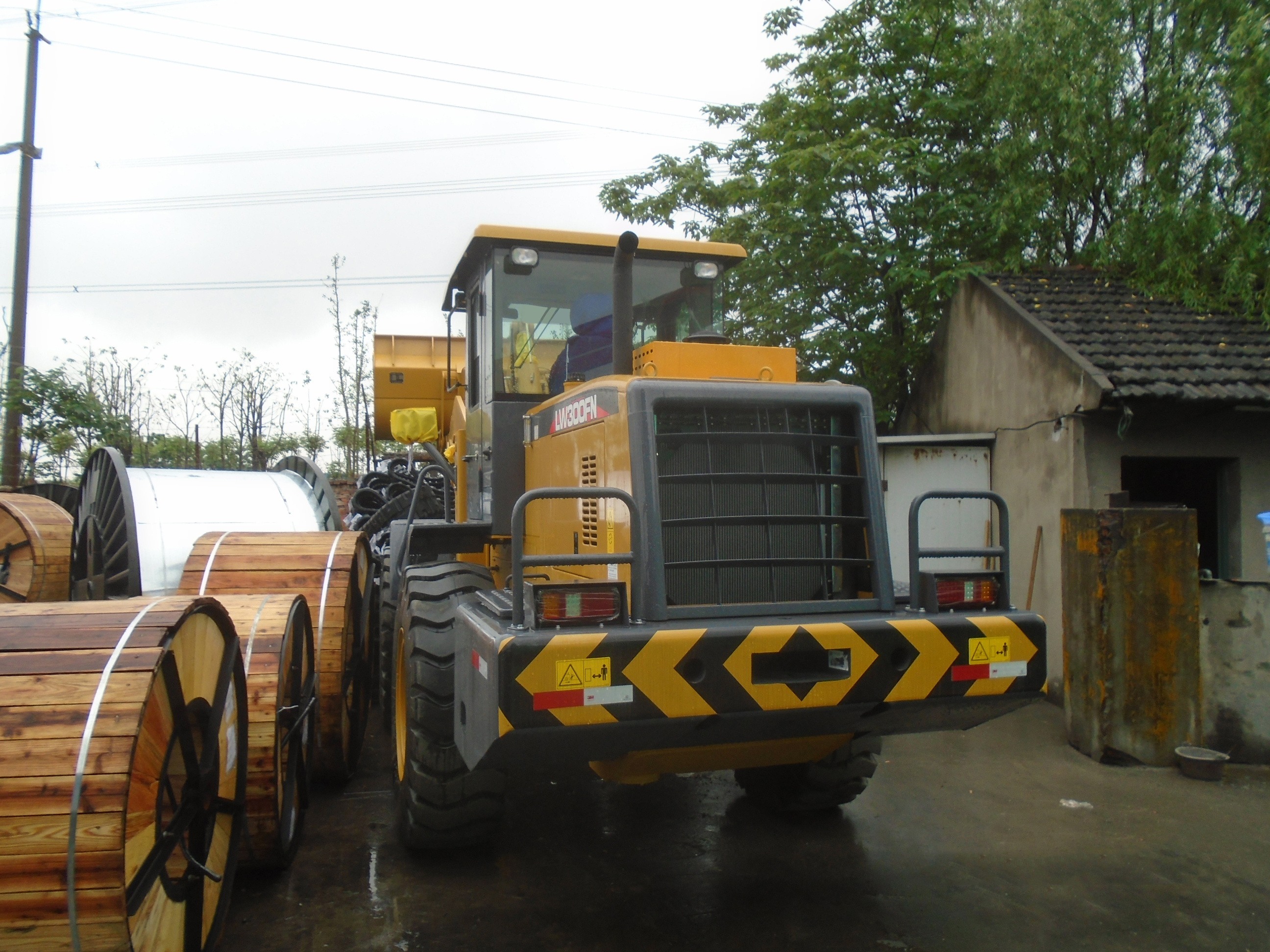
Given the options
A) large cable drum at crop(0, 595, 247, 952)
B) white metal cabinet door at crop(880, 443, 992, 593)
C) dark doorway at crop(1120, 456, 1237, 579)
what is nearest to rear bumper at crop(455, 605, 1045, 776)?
large cable drum at crop(0, 595, 247, 952)

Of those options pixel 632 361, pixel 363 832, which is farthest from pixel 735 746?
pixel 363 832

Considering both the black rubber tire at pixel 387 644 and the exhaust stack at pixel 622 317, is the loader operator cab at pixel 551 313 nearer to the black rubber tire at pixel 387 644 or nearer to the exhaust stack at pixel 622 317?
the exhaust stack at pixel 622 317

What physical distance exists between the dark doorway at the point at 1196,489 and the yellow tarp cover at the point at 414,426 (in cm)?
605

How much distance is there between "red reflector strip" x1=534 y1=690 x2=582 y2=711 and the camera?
9.79ft

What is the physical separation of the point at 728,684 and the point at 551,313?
2700mm

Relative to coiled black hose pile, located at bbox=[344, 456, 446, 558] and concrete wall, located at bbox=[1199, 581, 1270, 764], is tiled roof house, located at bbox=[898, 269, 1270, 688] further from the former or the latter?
coiled black hose pile, located at bbox=[344, 456, 446, 558]

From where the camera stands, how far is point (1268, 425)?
8000mm

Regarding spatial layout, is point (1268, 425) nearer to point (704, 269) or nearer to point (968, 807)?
point (968, 807)

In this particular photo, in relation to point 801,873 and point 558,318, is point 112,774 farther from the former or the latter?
point 558,318

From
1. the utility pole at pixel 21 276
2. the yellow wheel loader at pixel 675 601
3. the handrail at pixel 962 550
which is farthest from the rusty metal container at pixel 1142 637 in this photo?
the utility pole at pixel 21 276

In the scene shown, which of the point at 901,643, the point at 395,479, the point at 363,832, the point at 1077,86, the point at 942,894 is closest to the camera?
the point at 901,643

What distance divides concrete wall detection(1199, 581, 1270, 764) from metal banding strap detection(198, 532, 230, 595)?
6006 millimetres

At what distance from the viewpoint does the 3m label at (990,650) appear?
349 cm

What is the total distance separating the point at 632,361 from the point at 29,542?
4386mm
